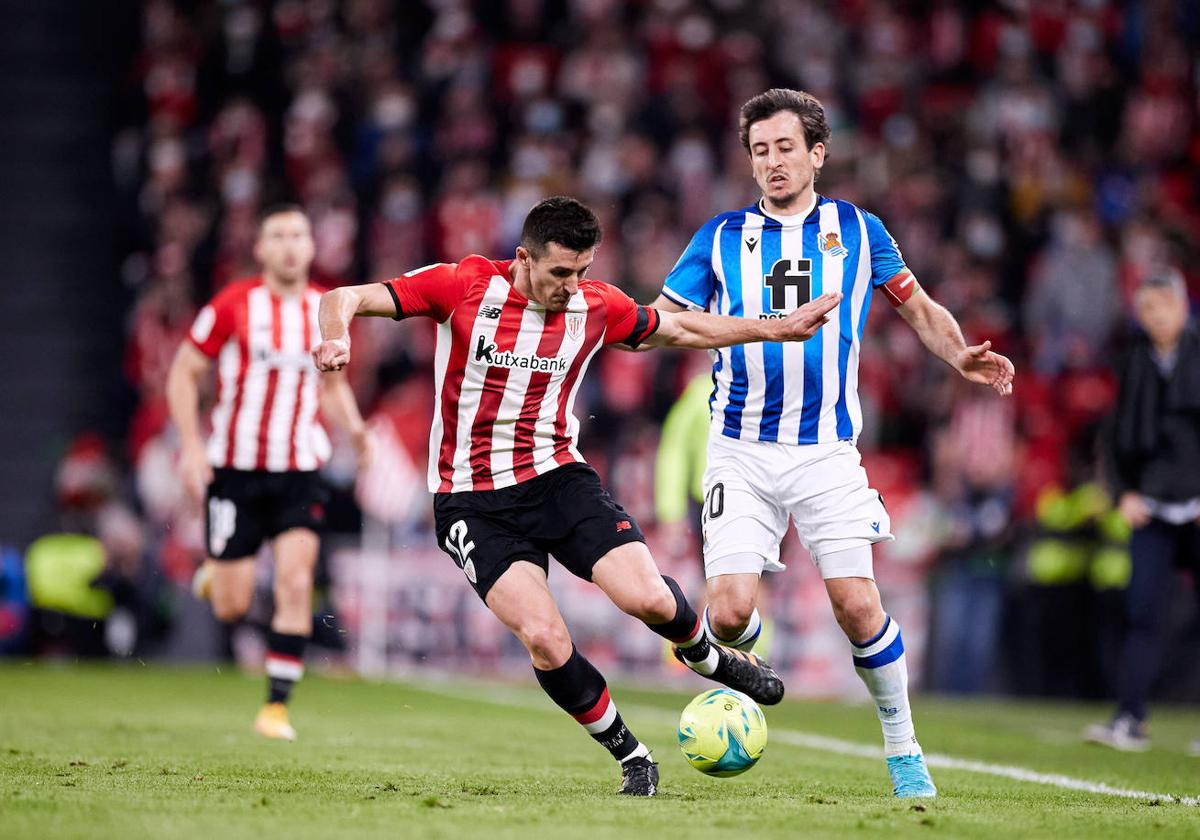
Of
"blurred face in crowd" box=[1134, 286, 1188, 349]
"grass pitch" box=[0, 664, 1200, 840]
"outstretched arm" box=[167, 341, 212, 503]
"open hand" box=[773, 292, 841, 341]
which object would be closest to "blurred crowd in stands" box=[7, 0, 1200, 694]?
"grass pitch" box=[0, 664, 1200, 840]

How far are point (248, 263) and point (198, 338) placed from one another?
884cm

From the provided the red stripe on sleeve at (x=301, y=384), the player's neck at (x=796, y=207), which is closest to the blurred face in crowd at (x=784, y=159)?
the player's neck at (x=796, y=207)

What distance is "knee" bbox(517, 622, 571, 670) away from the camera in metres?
6.07

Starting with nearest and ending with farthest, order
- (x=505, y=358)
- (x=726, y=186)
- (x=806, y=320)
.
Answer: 1. (x=806, y=320)
2. (x=505, y=358)
3. (x=726, y=186)

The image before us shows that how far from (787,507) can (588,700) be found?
107cm

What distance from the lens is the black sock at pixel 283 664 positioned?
29.0 feet

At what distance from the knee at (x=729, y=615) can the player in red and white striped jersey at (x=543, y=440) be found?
114 mm

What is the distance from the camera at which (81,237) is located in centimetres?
1962

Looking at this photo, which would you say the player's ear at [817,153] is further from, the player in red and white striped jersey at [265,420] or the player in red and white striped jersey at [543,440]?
the player in red and white striped jersey at [265,420]

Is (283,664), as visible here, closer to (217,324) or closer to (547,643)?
(217,324)

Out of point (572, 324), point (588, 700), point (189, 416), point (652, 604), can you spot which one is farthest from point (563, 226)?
point (189, 416)

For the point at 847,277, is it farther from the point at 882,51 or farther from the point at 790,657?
the point at 882,51

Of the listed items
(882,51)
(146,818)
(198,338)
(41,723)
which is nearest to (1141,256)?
(882,51)

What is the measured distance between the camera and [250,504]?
29.9 feet
